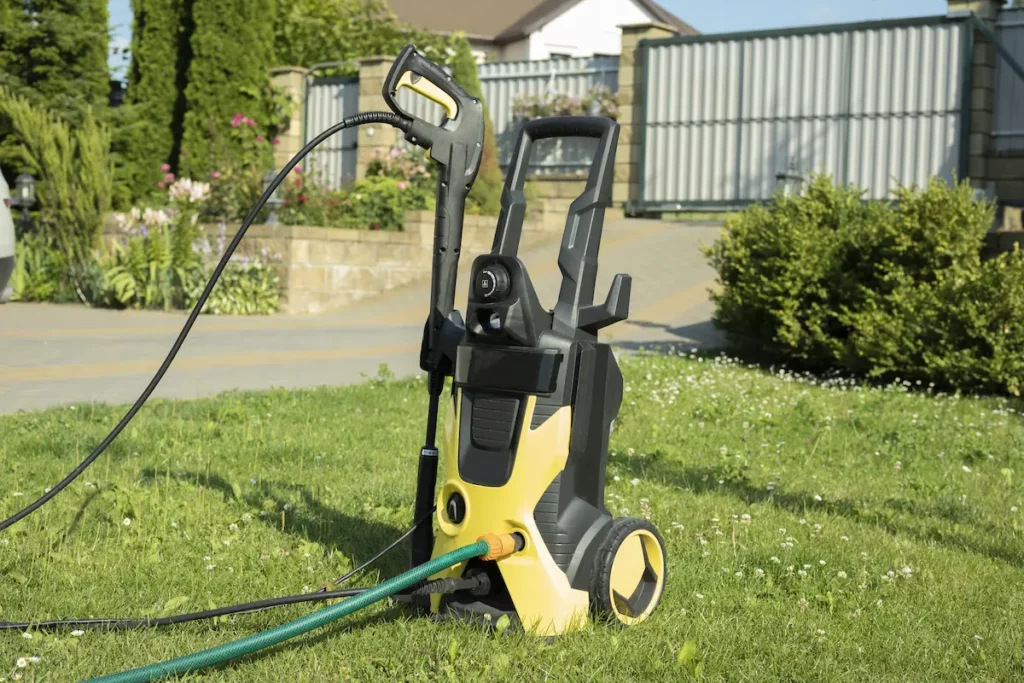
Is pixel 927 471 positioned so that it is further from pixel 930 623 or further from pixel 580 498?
pixel 580 498

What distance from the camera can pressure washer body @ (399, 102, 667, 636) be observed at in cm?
282

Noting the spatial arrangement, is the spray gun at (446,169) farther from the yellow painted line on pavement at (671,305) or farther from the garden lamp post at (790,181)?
the yellow painted line on pavement at (671,305)

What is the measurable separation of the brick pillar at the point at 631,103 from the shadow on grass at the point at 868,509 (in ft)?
45.4

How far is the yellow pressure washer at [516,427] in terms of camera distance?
Answer: 2.82 meters

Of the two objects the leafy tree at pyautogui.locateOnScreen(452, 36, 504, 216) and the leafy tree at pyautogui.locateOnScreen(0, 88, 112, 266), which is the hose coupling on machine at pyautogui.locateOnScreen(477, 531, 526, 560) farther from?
the leafy tree at pyautogui.locateOnScreen(0, 88, 112, 266)

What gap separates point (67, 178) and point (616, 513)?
1184 cm

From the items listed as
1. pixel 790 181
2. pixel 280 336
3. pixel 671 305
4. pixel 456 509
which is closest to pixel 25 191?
pixel 280 336

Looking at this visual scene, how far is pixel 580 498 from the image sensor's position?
2.98 metres

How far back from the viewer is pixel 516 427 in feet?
9.29

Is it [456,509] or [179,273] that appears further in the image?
[179,273]

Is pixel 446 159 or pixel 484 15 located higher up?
pixel 484 15

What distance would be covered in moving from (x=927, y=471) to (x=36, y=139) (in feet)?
39.7

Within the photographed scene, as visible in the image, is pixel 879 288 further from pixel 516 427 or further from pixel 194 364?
pixel 516 427

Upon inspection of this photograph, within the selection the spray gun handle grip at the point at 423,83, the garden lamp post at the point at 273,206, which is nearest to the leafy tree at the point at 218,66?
the garden lamp post at the point at 273,206
